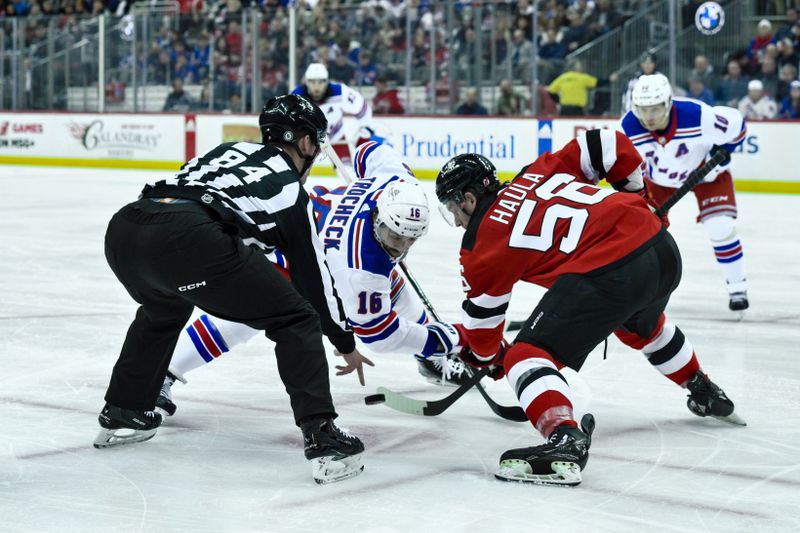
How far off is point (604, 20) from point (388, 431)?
35.4 ft

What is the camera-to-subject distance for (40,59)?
16625 mm

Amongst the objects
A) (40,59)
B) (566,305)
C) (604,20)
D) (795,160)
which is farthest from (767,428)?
(40,59)

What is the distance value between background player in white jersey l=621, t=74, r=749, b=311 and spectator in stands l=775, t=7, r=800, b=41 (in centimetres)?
685

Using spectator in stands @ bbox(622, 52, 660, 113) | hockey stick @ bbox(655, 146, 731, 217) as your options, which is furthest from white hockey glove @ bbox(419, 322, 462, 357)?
spectator in stands @ bbox(622, 52, 660, 113)

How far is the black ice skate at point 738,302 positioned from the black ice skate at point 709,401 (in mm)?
2350

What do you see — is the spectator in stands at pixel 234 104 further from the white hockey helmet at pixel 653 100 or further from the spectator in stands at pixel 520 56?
the white hockey helmet at pixel 653 100

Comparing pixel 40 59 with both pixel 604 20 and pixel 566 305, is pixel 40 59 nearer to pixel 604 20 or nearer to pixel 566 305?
pixel 604 20

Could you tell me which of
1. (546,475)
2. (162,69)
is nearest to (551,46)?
(162,69)

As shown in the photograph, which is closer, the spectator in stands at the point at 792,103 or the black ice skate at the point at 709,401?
the black ice skate at the point at 709,401

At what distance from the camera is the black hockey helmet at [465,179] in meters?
3.31

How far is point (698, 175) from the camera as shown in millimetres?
6195

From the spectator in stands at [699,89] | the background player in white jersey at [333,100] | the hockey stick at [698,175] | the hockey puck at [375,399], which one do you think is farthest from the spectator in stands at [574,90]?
the hockey puck at [375,399]

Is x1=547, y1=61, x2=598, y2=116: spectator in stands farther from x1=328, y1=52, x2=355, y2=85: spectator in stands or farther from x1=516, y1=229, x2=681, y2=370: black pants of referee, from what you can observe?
x1=516, y1=229, x2=681, y2=370: black pants of referee

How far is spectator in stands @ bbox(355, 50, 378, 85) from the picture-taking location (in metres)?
14.8
